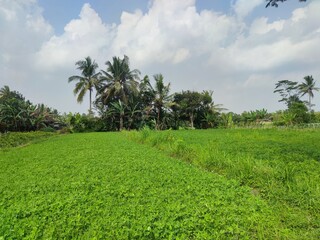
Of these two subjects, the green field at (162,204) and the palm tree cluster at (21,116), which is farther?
the palm tree cluster at (21,116)

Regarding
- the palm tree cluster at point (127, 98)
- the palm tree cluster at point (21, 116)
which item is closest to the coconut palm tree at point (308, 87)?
the palm tree cluster at point (127, 98)

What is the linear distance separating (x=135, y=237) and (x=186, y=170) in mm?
3196

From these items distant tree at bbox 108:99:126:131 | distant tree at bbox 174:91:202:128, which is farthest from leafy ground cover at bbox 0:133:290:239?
distant tree at bbox 174:91:202:128

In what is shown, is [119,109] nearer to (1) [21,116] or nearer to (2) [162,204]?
(1) [21,116]

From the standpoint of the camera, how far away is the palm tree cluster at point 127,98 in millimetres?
32219

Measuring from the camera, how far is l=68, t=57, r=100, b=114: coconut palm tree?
107 feet

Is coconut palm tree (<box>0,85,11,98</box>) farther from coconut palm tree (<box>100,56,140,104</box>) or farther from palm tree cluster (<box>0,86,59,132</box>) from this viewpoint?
coconut palm tree (<box>100,56,140,104</box>)

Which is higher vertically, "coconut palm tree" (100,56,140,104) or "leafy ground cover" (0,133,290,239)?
"coconut palm tree" (100,56,140,104)

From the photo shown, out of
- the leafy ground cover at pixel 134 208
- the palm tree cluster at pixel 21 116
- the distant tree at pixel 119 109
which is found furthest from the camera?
the distant tree at pixel 119 109

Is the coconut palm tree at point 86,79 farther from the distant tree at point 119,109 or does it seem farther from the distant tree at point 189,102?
the distant tree at point 189,102

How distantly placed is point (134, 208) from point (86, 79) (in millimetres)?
31645

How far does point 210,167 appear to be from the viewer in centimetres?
663

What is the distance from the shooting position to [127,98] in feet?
109

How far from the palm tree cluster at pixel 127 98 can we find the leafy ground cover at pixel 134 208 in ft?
89.2
